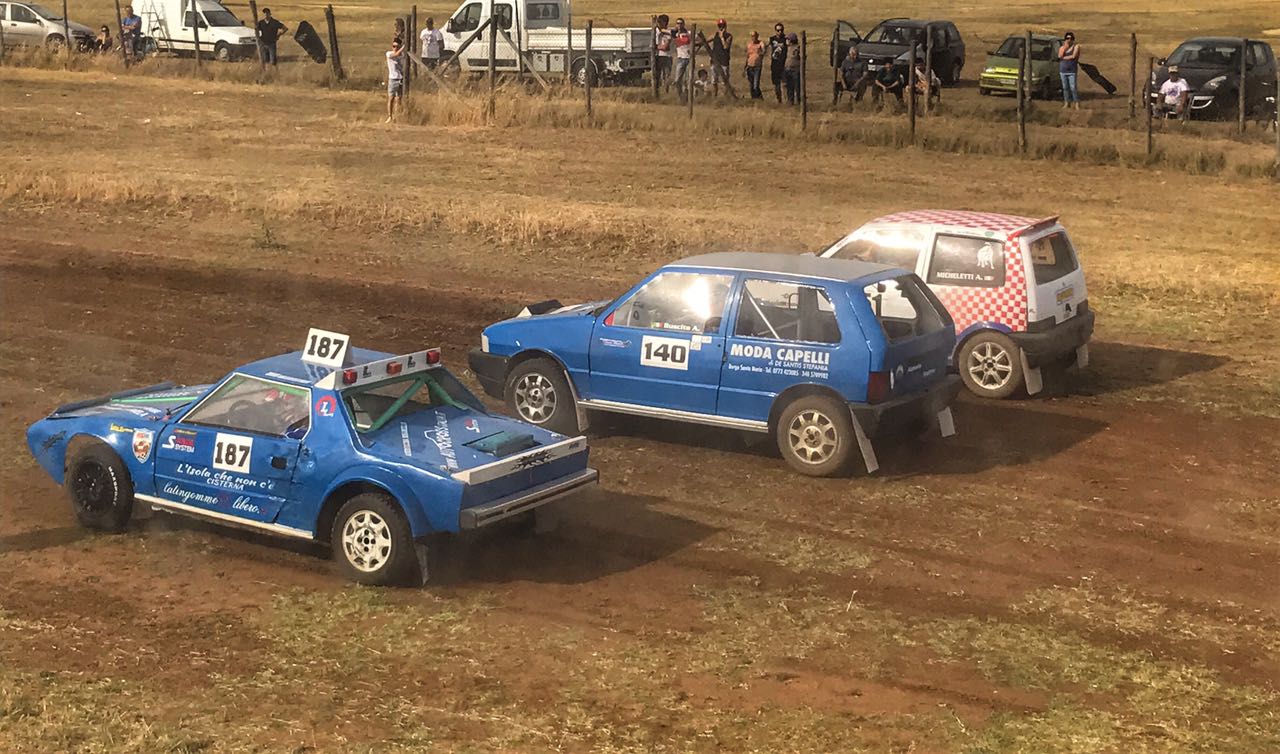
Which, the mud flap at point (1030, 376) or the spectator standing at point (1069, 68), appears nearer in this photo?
the mud flap at point (1030, 376)

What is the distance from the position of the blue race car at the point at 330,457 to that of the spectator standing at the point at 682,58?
2320cm

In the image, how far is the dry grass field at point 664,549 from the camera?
7652 mm

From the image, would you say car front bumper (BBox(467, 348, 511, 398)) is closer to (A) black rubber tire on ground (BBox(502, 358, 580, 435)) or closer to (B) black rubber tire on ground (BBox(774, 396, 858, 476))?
(A) black rubber tire on ground (BBox(502, 358, 580, 435))

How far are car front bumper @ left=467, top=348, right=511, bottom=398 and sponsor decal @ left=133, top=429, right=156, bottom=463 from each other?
11.5 ft

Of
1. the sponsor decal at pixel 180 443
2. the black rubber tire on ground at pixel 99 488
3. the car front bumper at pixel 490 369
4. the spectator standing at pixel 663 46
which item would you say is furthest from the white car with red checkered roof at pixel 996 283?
the spectator standing at pixel 663 46

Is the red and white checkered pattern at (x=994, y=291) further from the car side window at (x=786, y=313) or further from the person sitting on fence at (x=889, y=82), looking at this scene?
the person sitting on fence at (x=889, y=82)

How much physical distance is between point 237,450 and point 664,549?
109 inches

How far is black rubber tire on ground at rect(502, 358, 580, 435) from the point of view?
1259 centimetres

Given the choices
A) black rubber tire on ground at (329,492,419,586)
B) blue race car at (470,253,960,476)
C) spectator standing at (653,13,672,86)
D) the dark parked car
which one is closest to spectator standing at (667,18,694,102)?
spectator standing at (653,13,672,86)

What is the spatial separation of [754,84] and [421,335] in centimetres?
1970

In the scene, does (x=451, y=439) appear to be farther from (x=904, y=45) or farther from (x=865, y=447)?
(x=904, y=45)

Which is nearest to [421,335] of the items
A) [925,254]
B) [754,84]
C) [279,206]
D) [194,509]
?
[925,254]

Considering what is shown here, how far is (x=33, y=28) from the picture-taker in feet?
148

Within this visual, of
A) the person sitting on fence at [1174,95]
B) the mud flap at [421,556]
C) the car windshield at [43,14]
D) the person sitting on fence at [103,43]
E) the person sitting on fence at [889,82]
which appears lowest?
the mud flap at [421,556]
